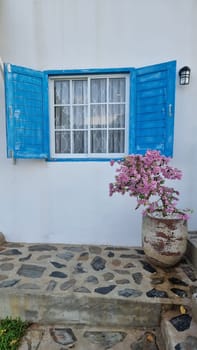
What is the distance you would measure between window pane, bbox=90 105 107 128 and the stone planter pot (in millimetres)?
1435

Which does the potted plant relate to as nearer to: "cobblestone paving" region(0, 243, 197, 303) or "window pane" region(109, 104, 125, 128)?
"cobblestone paving" region(0, 243, 197, 303)

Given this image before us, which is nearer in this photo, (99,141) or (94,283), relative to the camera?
(94,283)

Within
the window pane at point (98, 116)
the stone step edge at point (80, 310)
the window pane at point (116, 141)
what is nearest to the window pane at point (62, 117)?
the window pane at point (98, 116)

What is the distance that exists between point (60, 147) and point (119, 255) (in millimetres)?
1584

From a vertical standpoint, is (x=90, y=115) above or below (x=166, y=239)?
above

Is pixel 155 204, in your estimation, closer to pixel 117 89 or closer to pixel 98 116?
pixel 98 116

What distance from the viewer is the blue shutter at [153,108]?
278 centimetres

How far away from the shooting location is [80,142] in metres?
3.27

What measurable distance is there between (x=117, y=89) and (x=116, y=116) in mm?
342

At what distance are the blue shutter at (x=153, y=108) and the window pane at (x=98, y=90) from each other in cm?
39

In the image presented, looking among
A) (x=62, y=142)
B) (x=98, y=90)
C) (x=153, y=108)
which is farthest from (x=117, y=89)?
(x=62, y=142)

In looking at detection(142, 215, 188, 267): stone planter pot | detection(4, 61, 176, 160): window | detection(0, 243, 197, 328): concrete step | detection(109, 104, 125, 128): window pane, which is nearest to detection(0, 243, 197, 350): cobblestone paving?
detection(0, 243, 197, 328): concrete step

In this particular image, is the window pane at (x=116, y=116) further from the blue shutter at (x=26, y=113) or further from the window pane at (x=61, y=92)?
the blue shutter at (x=26, y=113)

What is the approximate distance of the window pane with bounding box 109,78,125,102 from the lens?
3.14m
